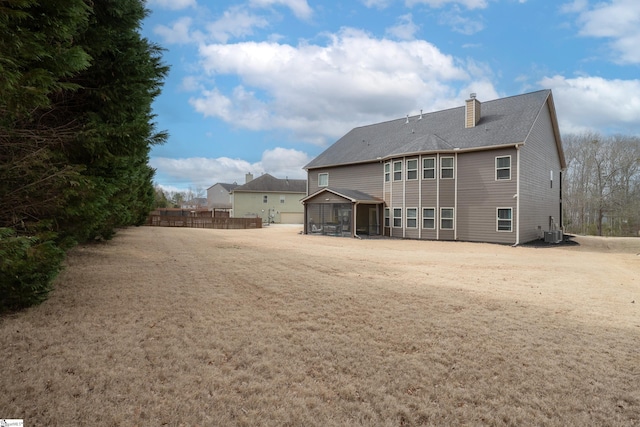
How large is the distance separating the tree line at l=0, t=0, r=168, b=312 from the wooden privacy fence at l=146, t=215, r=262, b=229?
25.8 m

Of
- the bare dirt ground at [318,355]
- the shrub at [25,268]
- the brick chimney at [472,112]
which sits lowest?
the bare dirt ground at [318,355]

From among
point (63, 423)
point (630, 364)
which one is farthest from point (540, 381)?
point (63, 423)

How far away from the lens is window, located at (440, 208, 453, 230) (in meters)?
20.5

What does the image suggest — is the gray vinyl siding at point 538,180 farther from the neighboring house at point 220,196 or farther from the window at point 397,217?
the neighboring house at point 220,196

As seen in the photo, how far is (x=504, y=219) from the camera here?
62.4 feet

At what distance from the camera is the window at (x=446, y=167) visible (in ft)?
67.7

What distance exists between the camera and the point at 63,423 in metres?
2.50

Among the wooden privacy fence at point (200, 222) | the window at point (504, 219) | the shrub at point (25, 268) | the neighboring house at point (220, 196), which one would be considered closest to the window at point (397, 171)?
the window at point (504, 219)

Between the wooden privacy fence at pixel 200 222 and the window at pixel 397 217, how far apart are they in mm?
15714

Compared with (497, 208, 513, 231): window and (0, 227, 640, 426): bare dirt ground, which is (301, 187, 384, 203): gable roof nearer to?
(497, 208, 513, 231): window

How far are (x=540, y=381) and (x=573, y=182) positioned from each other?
1725 inches

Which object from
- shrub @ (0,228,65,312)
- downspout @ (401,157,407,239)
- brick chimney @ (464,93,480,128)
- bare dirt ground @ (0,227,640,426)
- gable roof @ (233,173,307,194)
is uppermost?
brick chimney @ (464,93,480,128)

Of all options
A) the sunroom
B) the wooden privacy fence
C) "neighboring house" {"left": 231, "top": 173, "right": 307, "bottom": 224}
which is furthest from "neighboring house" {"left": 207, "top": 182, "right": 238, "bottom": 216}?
the sunroom

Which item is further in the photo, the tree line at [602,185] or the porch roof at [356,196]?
the tree line at [602,185]
